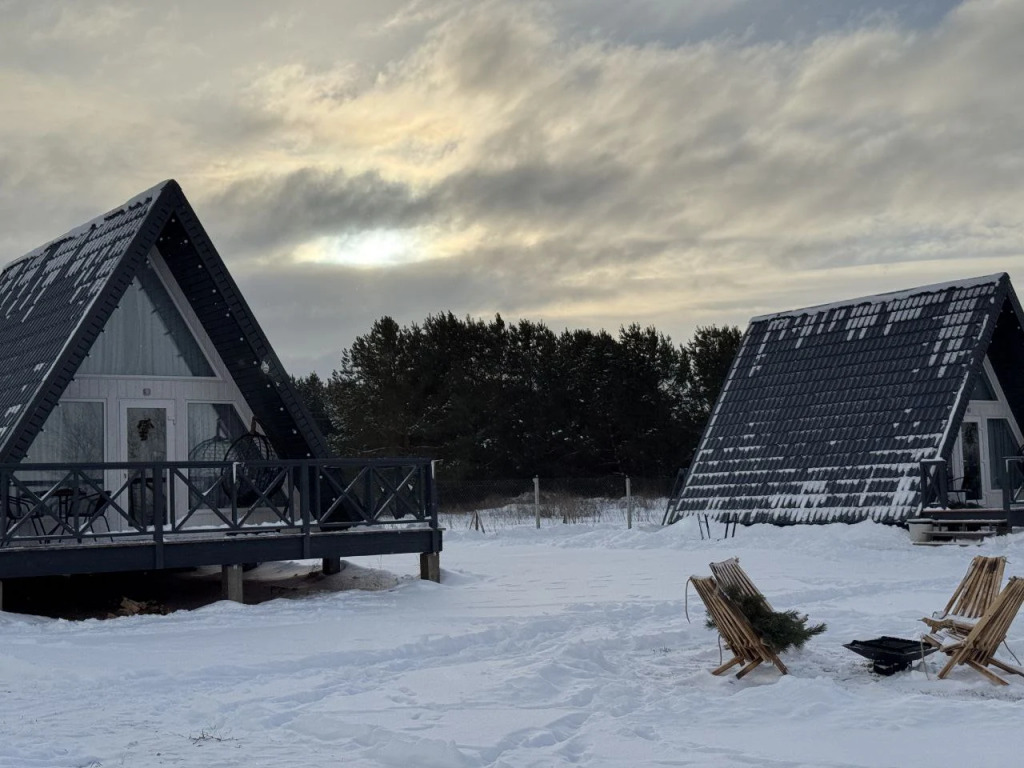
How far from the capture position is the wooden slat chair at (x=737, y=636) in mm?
9828

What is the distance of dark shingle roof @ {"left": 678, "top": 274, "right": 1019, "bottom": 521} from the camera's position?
22.7m

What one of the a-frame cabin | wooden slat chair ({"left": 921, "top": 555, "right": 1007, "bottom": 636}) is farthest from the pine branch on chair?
the a-frame cabin

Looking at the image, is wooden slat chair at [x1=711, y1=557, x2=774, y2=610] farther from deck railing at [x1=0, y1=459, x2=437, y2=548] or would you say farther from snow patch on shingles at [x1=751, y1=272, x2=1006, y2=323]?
snow patch on shingles at [x1=751, y1=272, x2=1006, y2=323]

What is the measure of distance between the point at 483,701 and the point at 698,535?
1557 cm

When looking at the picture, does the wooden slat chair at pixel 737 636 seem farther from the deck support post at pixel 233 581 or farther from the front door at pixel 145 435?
the front door at pixel 145 435

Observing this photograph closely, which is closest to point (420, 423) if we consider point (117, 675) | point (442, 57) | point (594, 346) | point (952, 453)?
point (594, 346)

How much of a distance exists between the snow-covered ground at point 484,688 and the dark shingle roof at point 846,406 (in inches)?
280

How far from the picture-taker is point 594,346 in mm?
50875

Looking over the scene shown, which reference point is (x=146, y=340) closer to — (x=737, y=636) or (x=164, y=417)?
(x=164, y=417)

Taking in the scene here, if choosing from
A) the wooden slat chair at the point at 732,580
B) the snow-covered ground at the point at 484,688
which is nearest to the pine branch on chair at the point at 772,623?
the wooden slat chair at the point at 732,580

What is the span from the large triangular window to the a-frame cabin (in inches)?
0.8

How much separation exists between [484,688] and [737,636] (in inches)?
81.8

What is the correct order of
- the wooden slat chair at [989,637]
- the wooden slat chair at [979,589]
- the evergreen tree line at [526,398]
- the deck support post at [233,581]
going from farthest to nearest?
the evergreen tree line at [526,398], the deck support post at [233,581], the wooden slat chair at [979,589], the wooden slat chair at [989,637]

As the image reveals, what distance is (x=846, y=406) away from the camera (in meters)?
24.6
